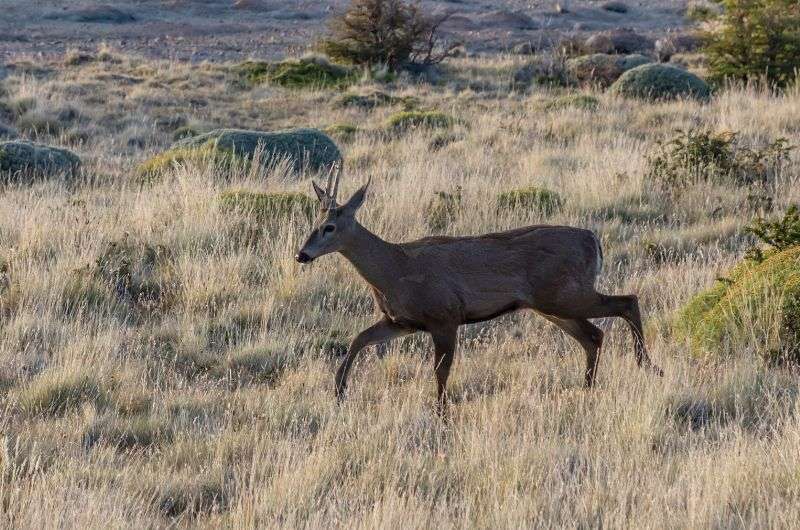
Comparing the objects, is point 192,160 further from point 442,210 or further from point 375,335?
point 375,335

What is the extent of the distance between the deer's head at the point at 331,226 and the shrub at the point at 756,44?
659 inches

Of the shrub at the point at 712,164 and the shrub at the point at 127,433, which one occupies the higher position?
the shrub at the point at 712,164

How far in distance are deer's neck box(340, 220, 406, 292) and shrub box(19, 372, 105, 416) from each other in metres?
1.81

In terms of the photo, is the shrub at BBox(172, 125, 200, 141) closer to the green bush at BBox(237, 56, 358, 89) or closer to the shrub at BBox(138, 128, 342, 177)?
the shrub at BBox(138, 128, 342, 177)

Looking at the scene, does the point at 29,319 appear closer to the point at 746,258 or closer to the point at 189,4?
the point at 746,258

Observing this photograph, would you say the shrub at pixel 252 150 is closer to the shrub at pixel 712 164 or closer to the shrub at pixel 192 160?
the shrub at pixel 192 160

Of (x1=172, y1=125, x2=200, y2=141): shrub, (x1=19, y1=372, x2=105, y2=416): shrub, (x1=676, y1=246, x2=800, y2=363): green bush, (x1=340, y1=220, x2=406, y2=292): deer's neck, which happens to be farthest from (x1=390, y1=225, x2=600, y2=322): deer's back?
(x1=172, y1=125, x2=200, y2=141): shrub

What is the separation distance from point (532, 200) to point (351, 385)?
4.85 m

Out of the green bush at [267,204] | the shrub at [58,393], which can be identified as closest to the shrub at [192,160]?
the green bush at [267,204]

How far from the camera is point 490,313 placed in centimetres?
671

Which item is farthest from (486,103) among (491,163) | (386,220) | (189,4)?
(189,4)

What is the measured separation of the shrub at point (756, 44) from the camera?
2188cm

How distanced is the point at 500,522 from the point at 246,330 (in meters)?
3.85

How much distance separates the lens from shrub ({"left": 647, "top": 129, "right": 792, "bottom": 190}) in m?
12.5
